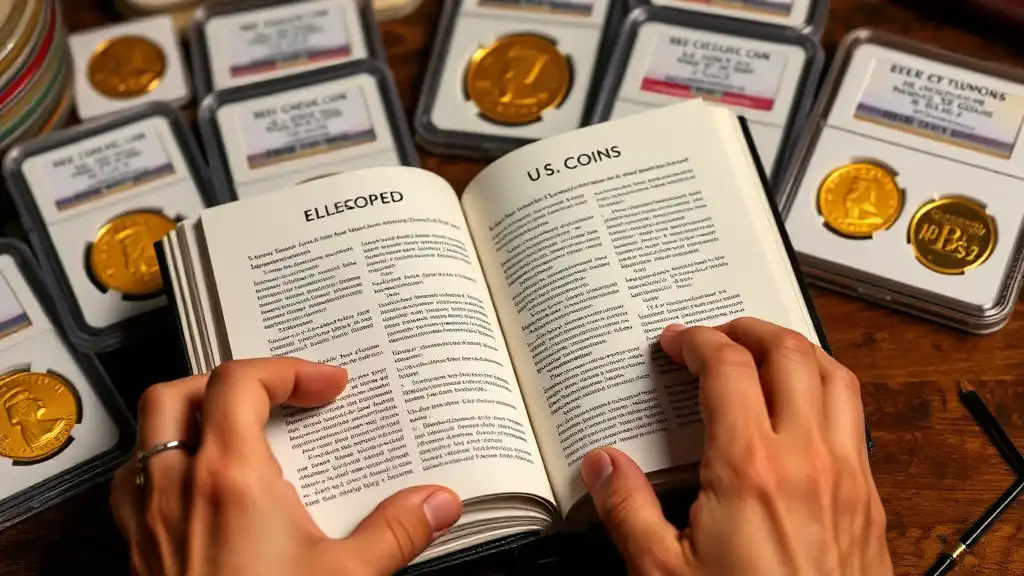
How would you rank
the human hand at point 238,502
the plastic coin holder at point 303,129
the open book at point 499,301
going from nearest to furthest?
the human hand at point 238,502 → the open book at point 499,301 → the plastic coin holder at point 303,129

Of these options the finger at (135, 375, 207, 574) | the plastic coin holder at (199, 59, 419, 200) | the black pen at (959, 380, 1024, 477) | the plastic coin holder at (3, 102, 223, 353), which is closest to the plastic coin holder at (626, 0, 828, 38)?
the plastic coin holder at (199, 59, 419, 200)

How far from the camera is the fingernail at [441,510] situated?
0.59 m

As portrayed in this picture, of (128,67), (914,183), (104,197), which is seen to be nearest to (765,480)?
(914,183)

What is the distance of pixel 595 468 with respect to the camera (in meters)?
0.62

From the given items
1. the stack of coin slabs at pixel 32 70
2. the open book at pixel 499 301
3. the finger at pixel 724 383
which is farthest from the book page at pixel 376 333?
the stack of coin slabs at pixel 32 70

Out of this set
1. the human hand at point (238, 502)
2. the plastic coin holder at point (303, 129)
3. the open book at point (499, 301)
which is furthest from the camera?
the plastic coin holder at point (303, 129)

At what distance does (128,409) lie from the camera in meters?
0.79

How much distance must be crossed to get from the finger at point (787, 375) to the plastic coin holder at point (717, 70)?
30cm

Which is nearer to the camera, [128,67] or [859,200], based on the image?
[859,200]

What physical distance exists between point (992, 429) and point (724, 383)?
0.33 meters

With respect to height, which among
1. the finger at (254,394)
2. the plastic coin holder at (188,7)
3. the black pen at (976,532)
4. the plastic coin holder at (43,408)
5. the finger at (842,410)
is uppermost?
the plastic coin holder at (188,7)

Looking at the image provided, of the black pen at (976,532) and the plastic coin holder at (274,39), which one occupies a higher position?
the plastic coin holder at (274,39)

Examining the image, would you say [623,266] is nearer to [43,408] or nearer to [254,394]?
[254,394]

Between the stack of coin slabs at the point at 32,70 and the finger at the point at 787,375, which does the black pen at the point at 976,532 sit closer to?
the finger at the point at 787,375
